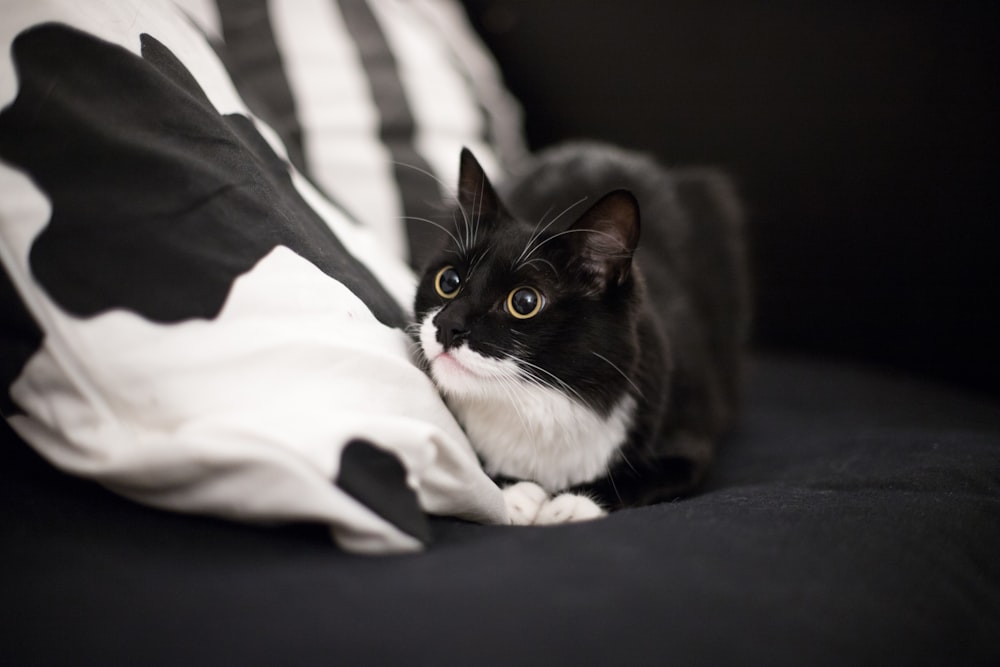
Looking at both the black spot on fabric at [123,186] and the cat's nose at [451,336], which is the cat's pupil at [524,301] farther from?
the black spot on fabric at [123,186]

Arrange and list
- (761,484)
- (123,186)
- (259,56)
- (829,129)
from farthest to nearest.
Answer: (829,129)
(259,56)
(761,484)
(123,186)

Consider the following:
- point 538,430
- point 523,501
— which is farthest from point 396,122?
point 523,501

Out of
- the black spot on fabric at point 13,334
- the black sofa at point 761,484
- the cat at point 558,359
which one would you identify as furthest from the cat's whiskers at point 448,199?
the black spot on fabric at point 13,334

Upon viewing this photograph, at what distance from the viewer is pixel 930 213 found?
1742mm

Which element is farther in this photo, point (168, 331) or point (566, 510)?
point (566, 510)

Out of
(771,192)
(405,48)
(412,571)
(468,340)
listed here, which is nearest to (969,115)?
(771,192)

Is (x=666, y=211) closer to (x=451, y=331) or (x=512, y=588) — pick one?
(x=451, y=331)

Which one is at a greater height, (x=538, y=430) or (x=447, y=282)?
(x=447, y=282)

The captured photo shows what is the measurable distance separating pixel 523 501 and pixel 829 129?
141 cm

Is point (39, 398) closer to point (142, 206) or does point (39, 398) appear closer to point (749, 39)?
point (142, 206)

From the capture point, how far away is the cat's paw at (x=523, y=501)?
0.90m

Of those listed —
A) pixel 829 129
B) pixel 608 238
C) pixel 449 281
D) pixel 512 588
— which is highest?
pixel 829 129

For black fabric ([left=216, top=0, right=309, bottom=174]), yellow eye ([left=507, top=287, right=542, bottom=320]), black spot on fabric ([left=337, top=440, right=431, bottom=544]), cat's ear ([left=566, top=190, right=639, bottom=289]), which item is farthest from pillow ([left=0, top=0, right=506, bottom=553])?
black fabric ([left=216, top=0, right=309, bottom=174])

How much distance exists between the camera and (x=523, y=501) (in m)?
0.93
